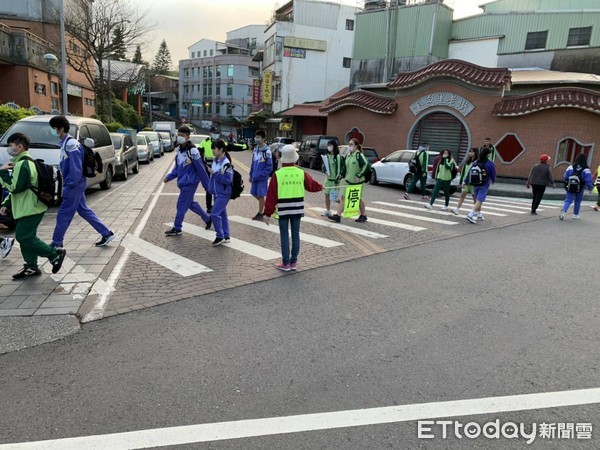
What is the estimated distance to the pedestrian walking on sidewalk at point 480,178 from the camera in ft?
35.5

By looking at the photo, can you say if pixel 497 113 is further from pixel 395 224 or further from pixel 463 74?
pixel 395 224

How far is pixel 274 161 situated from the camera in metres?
10.3

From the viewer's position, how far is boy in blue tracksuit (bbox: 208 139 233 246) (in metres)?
7.55

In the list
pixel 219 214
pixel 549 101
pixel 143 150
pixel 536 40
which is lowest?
pixel 219 214

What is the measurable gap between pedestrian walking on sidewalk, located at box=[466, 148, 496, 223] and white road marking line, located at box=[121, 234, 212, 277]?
7149 millimetres

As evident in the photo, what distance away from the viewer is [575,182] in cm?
1155

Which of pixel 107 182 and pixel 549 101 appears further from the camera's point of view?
pixel 549 101

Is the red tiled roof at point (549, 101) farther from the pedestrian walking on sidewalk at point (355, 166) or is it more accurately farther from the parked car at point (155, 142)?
the parked car at point (155, 142)

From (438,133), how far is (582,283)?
17.9m

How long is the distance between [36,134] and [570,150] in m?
19.8

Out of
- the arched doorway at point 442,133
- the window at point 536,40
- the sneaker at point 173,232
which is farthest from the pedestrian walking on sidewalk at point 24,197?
the window at point 536,40

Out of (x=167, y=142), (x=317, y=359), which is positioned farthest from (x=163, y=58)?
(x=317, y=359)

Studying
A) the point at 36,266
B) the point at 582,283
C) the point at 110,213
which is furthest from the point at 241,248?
the point at 582,283

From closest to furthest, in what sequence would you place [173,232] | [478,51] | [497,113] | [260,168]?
[173,232] < [260,168] < [497,113] < [478,51]
